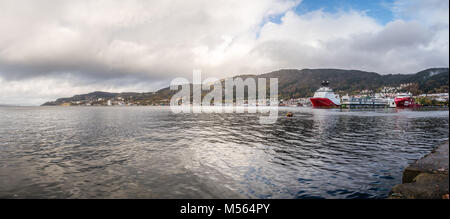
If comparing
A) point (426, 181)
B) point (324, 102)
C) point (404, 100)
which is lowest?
point (426, 181)

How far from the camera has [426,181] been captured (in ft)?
32.0

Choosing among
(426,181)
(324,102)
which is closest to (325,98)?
(324,102)

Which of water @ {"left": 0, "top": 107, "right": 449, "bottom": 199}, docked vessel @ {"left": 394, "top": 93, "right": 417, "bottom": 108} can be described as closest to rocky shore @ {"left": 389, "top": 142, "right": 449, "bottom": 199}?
water @ {"left": 0, "top": 107, "right": 449, "bottom": 199}

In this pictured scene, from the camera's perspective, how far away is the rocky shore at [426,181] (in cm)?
859

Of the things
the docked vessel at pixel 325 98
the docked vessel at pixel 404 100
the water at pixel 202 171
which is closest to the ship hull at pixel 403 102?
the docked vessel at pixel 404 100

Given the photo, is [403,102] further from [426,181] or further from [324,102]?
[426,181]

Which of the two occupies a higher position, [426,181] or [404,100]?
[404,100]

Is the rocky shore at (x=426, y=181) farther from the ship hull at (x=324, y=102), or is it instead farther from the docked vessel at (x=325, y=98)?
the ship hull at (x=324, y=102)

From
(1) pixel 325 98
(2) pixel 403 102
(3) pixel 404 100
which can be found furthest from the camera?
(2) pixel 403 102
